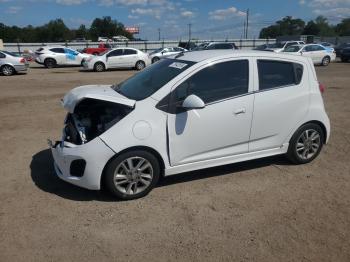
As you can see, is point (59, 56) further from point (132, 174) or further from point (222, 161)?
point (132, 174)

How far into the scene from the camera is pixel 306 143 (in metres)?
5.42

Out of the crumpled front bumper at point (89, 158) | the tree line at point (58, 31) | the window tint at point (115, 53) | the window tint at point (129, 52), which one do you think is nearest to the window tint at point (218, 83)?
the crumpled front bumper at point (89, 158)

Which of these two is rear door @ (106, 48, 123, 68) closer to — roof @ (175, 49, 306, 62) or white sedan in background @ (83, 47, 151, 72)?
white sedan in background @ (83, 47, 151, 72)

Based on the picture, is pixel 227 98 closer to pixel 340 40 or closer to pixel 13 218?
pixel 13 218

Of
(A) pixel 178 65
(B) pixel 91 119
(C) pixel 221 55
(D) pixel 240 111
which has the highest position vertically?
(C) pixel 221 55

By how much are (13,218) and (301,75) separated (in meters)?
4.26

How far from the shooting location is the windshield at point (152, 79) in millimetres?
4535

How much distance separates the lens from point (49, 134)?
7.20 m

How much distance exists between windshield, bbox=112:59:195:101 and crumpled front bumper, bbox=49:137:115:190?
80 centimetres

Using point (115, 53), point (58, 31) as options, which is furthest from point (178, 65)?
point (58, 31)

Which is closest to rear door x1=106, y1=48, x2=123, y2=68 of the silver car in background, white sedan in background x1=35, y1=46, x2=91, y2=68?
white sedan in background x1=35, y1=46, x2=91, y2=68

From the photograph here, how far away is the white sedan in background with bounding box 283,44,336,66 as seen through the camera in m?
24.6

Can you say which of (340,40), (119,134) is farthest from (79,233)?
(340,40)

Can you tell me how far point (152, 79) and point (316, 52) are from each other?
23427 mm
